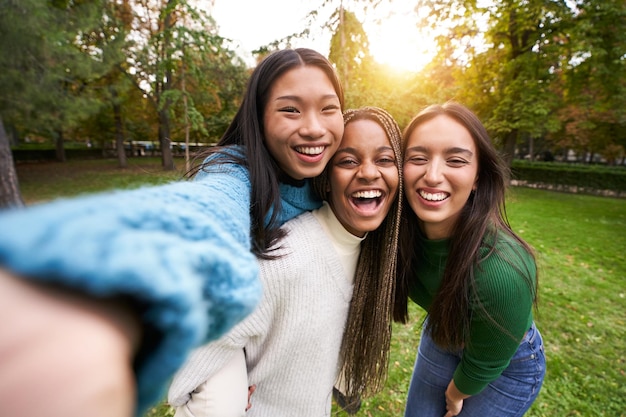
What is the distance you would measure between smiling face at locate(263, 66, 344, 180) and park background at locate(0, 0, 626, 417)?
2.30ft

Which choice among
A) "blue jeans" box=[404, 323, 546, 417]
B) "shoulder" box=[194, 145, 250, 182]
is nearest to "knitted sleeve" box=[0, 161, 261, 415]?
"shoulder" box=[194, 145, 250, 182]

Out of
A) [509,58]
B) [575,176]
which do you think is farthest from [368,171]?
[575,176]

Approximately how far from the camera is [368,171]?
1709 mm

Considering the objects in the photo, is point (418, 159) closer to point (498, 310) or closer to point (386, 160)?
point (386, 160)

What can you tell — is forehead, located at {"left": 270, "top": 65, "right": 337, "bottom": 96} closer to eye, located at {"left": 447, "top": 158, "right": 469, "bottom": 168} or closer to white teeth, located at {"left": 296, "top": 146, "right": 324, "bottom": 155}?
white teeth, located at {"left": 296, "top": 146, "right": 324, "bottom": 155}

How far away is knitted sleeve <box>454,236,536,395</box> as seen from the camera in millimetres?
1527

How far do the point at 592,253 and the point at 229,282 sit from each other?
8.97m

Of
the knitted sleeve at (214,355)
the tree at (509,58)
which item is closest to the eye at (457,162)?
the knitted sleeve at (214,355)

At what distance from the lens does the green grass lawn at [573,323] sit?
3.06 meters

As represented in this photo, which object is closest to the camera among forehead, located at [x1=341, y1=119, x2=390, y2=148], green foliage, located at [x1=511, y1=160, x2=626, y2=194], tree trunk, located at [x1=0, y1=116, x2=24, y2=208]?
forehead, located at [x1=341, y1=119, x2=390, y2=148]

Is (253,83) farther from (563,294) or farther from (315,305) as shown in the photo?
(563,294)

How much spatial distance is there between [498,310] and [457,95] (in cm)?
1044

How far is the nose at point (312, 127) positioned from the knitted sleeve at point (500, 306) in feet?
3.33

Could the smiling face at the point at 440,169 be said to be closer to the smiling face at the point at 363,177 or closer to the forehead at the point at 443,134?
the forehead at the point at 443,134
